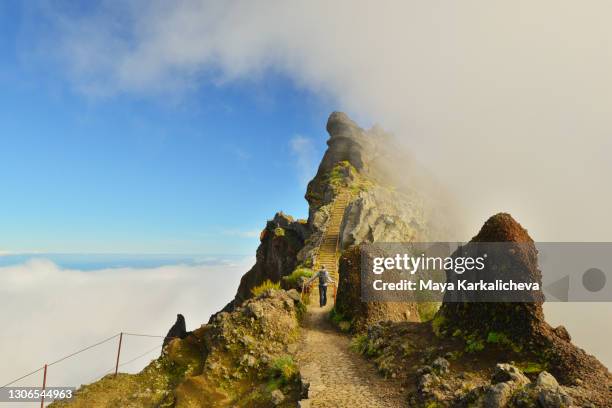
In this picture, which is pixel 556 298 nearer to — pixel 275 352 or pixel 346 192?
pixel 275 352

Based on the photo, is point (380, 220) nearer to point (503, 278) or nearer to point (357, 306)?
point (357, 306)

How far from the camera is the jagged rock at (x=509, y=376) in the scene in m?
8.38

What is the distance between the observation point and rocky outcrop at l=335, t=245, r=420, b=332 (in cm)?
1789

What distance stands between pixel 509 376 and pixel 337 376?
5787mm

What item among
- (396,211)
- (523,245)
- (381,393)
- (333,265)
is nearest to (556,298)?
(523,245)

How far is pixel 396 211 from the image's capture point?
45.5 m

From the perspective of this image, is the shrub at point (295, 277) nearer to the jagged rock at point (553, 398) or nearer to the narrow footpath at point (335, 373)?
the narrow footpath at point (335, 373)

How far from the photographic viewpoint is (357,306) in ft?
60.0

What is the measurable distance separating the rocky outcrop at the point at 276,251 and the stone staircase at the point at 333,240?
3.51 metres

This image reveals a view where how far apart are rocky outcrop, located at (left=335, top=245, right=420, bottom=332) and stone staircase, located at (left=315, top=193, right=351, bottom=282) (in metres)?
9.64

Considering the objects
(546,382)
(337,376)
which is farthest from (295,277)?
(546,382)

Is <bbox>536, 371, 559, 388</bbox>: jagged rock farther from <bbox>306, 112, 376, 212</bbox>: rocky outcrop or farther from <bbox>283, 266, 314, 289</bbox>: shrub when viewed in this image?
<bbox>306, 112, 376, 212</bbox>: rocky outcrop

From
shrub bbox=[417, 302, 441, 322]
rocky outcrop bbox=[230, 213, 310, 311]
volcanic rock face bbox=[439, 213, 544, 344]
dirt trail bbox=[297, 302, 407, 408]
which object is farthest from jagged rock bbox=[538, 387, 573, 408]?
rocky outcrop bbox=[230, 213, 310, 311]

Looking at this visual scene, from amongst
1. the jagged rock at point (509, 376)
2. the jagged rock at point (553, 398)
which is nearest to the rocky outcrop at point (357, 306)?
the jagged rock at point (509, 376)
